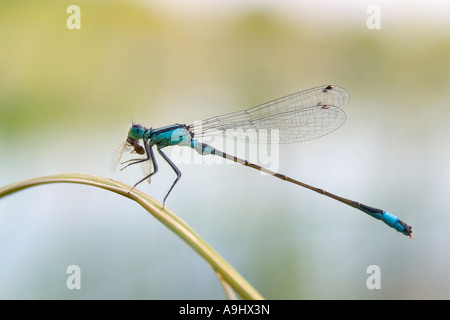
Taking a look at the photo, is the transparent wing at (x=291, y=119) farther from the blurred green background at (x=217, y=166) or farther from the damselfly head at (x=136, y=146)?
the damselfly head at (x=136, y=146)

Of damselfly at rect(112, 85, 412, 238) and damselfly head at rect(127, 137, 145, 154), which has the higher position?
damselfly at rect(112, 85, 412, 238)

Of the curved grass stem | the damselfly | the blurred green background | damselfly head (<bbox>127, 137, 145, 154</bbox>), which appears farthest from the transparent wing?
the curved grass stem

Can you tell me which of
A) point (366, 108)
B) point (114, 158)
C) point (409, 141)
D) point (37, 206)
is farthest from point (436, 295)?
point (37, 206)

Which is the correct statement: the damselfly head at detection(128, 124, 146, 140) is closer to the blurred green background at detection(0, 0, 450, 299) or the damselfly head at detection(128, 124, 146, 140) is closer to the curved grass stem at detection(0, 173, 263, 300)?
the blurred green background at detection(0, 0, 450, 299)

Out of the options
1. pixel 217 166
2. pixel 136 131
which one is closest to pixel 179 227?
pixel 136 131

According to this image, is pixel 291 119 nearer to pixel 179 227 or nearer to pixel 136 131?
pixel 136 131

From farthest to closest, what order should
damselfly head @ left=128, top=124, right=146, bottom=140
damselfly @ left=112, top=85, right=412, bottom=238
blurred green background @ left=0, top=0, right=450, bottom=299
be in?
damselfly @ left=112, top=85, right=412, bottom=238 → blurred green background @ left=0, top=0, right=450, bottom=299 → damselfly head @ left=128, top=124, right=146, bottom=140
